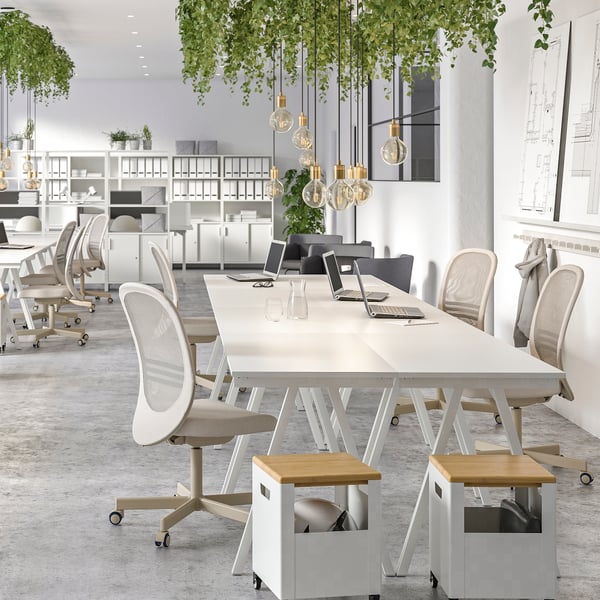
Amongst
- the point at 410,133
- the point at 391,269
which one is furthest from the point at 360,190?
the point at 410,133

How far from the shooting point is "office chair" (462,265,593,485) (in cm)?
419

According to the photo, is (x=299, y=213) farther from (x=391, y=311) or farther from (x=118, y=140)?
(x=391, y=311)

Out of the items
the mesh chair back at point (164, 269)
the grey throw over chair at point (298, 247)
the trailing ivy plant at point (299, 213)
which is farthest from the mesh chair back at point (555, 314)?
the trailing ivy plant at point (299, 213)

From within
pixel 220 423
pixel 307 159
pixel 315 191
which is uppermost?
pixel 307 159

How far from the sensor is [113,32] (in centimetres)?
1113

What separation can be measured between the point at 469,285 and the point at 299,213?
9716mm

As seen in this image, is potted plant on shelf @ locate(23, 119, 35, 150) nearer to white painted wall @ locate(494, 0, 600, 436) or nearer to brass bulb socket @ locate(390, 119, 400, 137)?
white painted wall @ locate(494, 0, 600, 436)

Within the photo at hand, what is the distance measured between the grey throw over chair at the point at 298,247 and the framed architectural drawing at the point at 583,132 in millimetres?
5728

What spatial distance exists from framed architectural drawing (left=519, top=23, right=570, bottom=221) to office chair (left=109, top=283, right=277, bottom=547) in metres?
2.79

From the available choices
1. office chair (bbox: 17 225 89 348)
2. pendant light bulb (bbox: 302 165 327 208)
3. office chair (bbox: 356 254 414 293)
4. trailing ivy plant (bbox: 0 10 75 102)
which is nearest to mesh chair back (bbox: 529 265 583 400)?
pendant light bulb (bbox: 302 165 327 208)

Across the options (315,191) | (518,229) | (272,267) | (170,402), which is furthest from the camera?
(272,267)

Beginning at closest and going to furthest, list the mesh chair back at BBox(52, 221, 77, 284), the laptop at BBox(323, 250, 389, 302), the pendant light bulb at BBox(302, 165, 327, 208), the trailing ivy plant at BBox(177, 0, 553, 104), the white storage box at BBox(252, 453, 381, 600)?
the white storage box at BBox(252, 453, 381, 600) → the pendant light bulb at BBox(302, 165, 327, 208) → the trailing ivy plant at BBox(177, 0, 553, 104) → the laptop at BBox(323, 250, 389, 302) → the mesh chair back at BBox(52, 221, 77, 284)

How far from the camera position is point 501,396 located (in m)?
3.62

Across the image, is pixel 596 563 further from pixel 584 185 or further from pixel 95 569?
pixel 584 185
